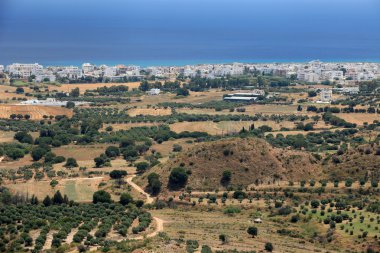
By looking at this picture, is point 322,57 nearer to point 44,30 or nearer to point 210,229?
point 44,30

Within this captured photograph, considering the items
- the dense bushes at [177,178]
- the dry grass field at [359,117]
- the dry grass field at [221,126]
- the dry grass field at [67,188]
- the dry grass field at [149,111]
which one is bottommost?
the dry grass field at [67,188]

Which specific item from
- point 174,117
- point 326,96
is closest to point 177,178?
point 174,117

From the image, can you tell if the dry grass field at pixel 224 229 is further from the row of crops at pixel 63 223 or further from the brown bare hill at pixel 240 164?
the brown bare hill at pixel 240 164

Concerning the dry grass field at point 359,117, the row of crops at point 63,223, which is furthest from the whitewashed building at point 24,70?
the row of crops at point 63,223

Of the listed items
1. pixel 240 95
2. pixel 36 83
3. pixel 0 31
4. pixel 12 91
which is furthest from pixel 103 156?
pixel 0 31

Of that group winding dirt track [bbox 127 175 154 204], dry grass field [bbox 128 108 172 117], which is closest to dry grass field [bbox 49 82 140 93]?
dry grass field [bbox 128 108 172 117]

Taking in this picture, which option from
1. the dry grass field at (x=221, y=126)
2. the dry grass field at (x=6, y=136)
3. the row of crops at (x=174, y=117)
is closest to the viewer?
the dry grass field at (x=6, y=136)
